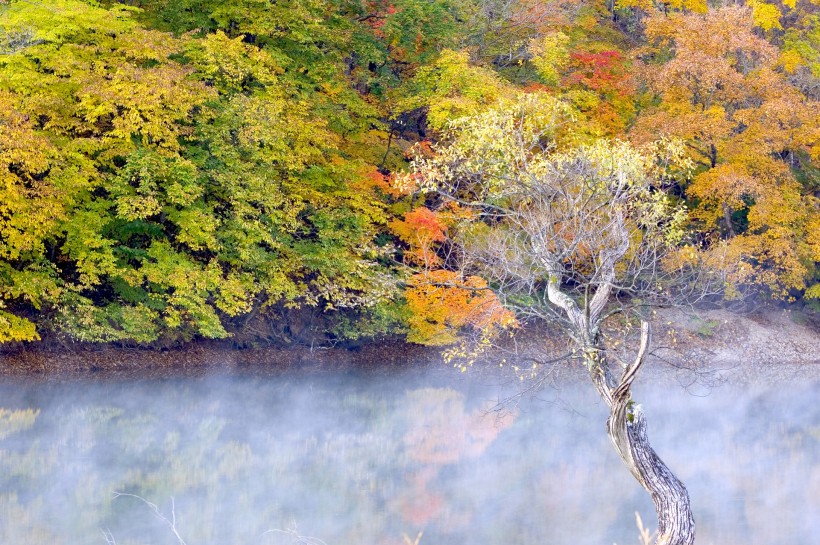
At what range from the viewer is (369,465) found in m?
12.5

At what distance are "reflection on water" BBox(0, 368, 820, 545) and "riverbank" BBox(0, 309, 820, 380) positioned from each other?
0.80 meters

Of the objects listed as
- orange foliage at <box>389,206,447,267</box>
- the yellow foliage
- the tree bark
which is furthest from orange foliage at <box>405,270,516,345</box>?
the yellow foliage

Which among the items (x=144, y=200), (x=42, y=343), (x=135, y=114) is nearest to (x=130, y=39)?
(x=135, y=114)

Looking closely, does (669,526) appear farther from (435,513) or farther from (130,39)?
(130,39)

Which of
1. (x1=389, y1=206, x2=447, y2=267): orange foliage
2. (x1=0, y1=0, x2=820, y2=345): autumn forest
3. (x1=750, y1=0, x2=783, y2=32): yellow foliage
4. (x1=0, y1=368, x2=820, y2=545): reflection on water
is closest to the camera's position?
(x1=0, y1=368, x2=820, y2=545): reflection on water

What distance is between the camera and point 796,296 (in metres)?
24.7

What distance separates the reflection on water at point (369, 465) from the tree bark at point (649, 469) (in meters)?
2.80

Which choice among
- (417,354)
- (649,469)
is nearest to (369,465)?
(649,469)

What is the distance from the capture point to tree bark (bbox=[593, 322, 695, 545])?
264 inches

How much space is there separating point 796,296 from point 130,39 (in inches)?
727

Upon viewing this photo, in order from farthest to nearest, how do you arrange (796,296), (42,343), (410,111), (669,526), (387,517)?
(796,296) → (410,111) → (42,343) → (387,517) → (669,526)

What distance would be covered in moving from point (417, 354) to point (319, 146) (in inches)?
204

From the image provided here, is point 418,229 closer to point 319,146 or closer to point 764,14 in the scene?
point 319,146

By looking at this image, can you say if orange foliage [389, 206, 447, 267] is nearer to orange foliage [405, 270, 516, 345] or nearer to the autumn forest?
the autumn forest
